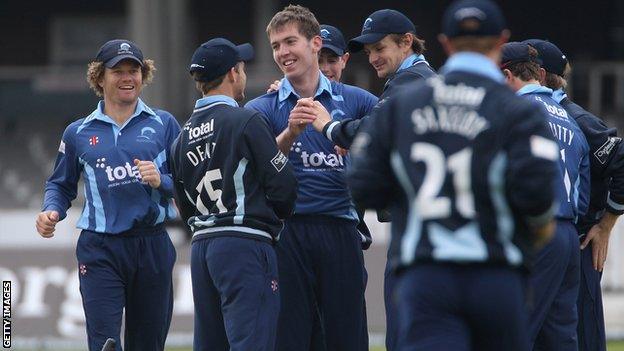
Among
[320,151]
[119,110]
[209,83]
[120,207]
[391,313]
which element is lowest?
[391,313]

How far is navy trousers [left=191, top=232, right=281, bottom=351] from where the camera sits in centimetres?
714

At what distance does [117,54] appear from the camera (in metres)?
8.27

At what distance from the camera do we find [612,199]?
8.41 meters

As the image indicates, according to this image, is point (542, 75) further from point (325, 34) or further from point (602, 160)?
point (325, 34)

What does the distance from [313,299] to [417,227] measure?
268 centimetres

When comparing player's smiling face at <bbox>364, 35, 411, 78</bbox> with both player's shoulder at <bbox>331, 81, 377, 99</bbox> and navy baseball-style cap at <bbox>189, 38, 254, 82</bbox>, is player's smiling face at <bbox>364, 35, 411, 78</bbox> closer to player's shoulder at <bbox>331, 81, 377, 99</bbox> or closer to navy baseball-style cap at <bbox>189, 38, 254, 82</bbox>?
player's shoulder at <bbox>331, 81, 377, 99</bbox>

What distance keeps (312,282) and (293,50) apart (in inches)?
54.2

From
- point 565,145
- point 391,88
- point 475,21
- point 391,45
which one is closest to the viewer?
point 475,21

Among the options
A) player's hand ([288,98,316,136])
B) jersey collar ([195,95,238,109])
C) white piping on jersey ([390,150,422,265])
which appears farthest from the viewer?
player's hand ([288,98,316,136])

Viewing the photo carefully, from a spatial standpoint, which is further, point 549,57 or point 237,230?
point 549,57

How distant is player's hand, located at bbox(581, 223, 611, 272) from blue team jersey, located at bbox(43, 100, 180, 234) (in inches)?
103

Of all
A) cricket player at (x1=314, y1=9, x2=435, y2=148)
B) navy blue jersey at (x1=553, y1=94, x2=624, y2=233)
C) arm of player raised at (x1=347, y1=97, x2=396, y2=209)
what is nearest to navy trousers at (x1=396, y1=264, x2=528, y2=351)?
arm of player raised at (x1=347, y1=97, x2=396, y2=209)

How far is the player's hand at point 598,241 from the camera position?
8375 mm

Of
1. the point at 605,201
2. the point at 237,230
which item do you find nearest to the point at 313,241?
the point at 237,230
